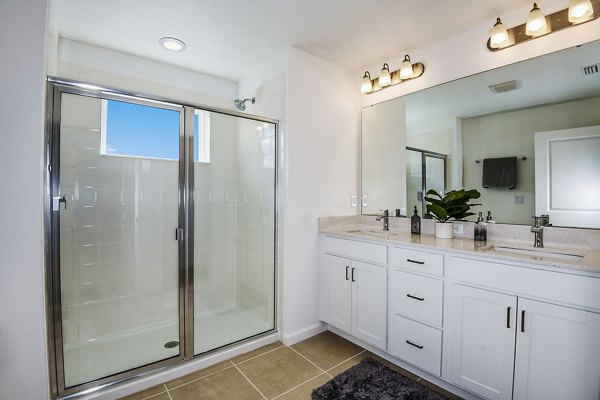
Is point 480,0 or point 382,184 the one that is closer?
point 480,0

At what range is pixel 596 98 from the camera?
163 cm

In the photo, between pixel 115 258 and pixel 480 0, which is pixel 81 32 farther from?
pixel 480 0

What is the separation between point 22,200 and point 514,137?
292 centimetres

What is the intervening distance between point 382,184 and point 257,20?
69.3 inches

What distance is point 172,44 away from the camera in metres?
2.31

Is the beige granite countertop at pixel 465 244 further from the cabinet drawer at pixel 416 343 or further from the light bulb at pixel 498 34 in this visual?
the light bulb at pixel 498 34

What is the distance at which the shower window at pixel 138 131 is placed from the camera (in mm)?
2033

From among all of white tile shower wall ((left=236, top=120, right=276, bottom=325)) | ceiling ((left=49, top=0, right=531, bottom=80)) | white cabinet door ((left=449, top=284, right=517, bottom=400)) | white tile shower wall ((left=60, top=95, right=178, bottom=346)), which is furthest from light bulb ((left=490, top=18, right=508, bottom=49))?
white tile shower wall ((left=60, top=95, right=178, bottom=346))

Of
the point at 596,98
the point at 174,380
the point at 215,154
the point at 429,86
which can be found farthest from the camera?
the point at 215,154

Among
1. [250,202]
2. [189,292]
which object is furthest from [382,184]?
[189,292]

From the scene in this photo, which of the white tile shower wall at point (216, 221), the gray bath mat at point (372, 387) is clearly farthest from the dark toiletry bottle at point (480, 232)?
the white tile shower wall at point (216, 221)

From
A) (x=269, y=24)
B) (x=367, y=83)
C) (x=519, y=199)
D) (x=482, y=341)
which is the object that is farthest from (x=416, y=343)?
(x=269, y=24)

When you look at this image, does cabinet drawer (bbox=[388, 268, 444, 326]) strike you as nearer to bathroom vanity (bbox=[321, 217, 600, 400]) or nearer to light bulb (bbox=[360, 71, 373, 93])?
bathroom vanity (bbox=[321, 217, 600, 400])

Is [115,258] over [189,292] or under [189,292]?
over
